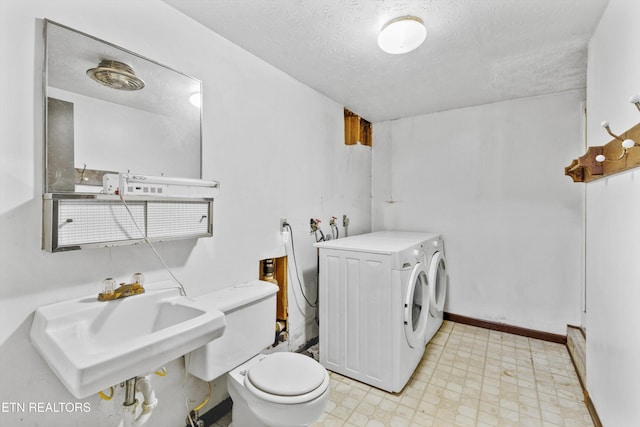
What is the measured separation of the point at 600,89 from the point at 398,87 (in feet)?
4.55

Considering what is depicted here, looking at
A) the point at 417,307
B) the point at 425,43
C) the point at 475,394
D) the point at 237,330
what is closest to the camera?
the point at 237,330

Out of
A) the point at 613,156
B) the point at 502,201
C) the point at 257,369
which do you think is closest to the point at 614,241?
the point at 613,156

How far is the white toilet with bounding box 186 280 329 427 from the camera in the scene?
135 cm

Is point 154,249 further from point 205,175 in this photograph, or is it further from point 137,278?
point 205,175

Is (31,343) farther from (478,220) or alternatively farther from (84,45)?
(478,220)

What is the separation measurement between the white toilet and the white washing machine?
58 cm

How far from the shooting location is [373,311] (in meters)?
2.03

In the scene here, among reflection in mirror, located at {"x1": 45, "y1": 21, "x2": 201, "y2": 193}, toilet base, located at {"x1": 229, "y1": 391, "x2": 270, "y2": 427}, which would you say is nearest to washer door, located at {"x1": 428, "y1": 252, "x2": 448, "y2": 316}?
toilet base, located at {"x1": 229, "y1": 391, "x2": 270, "y2": 427}

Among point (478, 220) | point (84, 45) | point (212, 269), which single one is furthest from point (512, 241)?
point (84, 45)

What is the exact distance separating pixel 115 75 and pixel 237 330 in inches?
54.0

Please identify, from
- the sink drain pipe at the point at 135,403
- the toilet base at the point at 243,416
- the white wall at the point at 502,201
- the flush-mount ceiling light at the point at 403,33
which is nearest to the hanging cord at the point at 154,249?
the sink drain pipe at the point at 135,403

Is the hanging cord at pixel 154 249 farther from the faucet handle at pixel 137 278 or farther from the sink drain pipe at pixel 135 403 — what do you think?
the sink drain pipe at pixel 135 403

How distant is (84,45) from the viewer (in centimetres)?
124

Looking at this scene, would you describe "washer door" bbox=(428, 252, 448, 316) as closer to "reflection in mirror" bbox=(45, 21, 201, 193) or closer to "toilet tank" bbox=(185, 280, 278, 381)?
"toilet tank" bbox=(185, 280, 278, 381)
